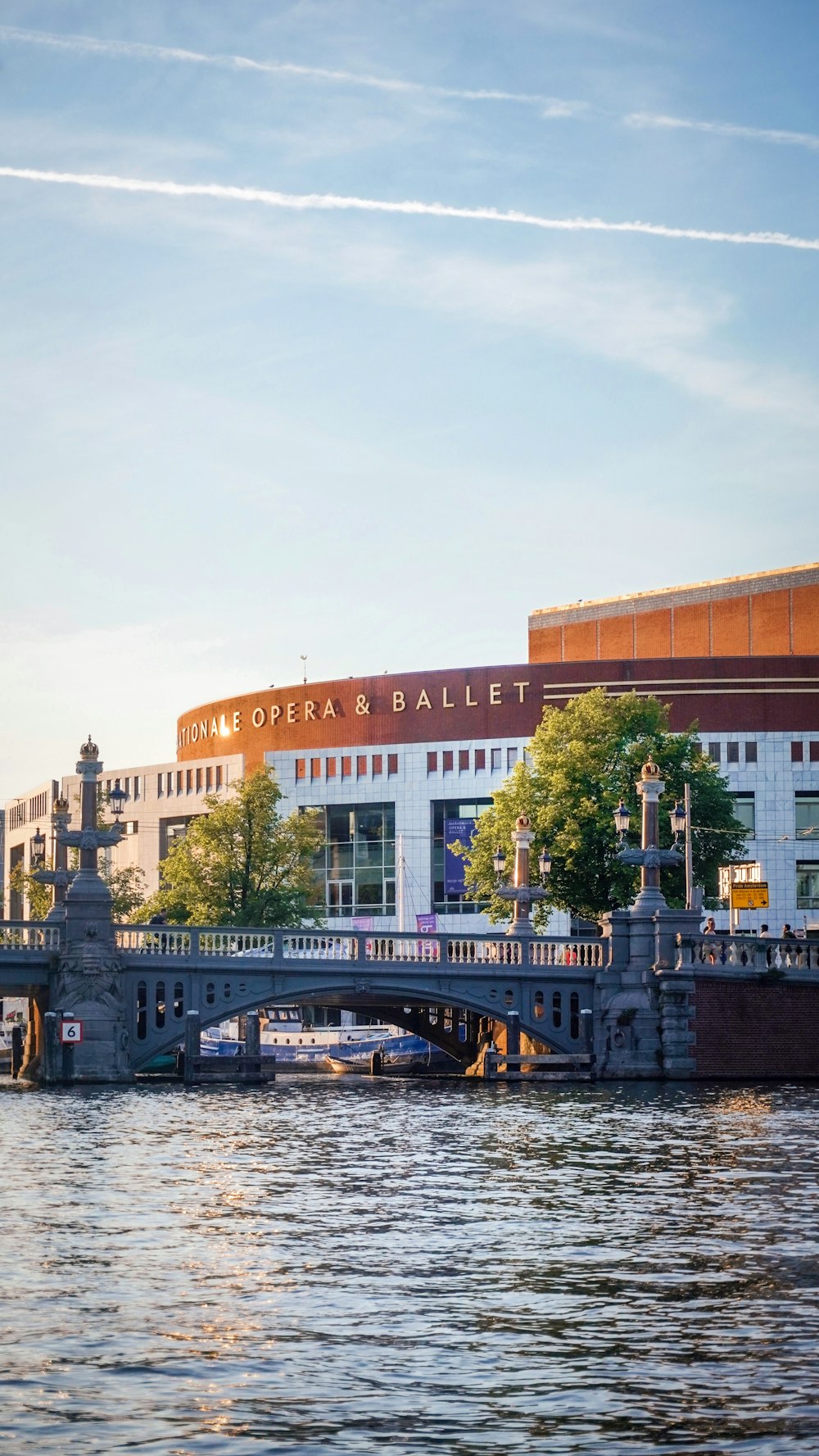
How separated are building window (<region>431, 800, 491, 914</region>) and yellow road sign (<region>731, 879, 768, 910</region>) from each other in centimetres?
4736

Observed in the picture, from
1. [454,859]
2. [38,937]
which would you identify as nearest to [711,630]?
[454,859]

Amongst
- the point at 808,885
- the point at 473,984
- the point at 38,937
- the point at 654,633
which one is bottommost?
the point at 473,984

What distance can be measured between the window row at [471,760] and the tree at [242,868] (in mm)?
33553

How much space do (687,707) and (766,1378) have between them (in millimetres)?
112396

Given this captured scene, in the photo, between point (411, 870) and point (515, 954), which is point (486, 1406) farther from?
point (411, 870)

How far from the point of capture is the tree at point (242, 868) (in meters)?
100

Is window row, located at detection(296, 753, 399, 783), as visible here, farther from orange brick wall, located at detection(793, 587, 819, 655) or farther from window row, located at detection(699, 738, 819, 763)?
orange brick wall, located at detection(793, 587, 819, 655)

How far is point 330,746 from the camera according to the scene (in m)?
142

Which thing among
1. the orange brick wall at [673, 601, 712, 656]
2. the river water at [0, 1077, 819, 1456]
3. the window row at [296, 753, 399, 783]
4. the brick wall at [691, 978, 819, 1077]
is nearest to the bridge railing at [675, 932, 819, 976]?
the brick wall at [691, 978, 819, 1077]

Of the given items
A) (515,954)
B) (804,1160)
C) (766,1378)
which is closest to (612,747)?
(515,954)

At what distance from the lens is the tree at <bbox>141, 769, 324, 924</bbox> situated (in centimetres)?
10012

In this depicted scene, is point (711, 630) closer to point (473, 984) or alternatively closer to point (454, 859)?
point (454, 859)

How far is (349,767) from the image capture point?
463 feet

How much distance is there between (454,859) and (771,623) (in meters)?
28.2
